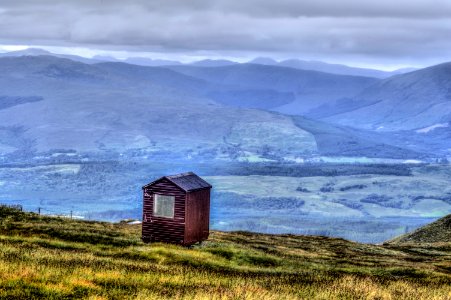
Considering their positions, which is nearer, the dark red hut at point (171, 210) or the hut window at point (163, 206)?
the dark red hut at point (171, 210)

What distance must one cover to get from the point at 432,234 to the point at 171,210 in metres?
66.8

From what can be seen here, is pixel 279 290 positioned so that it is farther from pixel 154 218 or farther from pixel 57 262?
pixel 154 218

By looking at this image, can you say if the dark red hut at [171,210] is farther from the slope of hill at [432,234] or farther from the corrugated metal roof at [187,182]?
the slope of hill at [432,234]

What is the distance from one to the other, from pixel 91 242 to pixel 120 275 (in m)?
27.1

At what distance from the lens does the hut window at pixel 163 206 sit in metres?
52.1

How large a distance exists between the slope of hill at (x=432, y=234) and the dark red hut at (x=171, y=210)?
60447 mm

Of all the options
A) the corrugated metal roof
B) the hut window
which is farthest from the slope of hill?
the hut window

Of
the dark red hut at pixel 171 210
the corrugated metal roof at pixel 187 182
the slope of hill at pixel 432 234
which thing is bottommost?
the slope of hill at pixel 432 234

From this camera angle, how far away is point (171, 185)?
51.8 meters

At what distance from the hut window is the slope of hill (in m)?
61.8

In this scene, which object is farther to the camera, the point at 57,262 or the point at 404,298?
the point at 57,262

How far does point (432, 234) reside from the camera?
105750mm

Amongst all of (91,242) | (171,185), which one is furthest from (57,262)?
(171,185)

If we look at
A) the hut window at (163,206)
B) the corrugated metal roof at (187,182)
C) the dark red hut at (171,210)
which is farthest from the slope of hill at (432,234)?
the hut window at (163,206)
